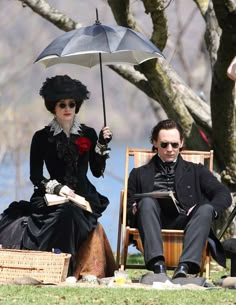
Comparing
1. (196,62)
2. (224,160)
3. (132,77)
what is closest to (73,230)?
(224,160)

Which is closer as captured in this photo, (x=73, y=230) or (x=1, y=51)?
(x=73, y=230)

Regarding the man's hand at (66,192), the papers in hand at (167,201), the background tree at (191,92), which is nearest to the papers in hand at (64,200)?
the man's hand at (66,192)

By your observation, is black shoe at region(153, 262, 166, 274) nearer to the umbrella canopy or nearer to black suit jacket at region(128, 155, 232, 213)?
black suit jacket at region(128, 155, 232, 213)

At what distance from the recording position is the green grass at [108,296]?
620cm

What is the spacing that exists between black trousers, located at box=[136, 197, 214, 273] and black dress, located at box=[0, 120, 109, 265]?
1.52ft

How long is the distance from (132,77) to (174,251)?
423cm

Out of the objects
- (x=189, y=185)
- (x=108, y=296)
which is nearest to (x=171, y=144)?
(x=189, y=185)

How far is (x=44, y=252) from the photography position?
7391mm

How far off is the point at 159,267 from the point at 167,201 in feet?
1.91

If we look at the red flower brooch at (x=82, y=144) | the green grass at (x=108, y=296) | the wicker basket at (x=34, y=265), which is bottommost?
the green grass at (x=108, y=296)

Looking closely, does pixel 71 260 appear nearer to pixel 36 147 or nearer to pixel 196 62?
pixel 36 147

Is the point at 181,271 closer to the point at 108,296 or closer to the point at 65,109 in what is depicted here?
the point at 108,296

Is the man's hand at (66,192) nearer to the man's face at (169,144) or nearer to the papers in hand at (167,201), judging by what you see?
the papers in hand at (167,201)

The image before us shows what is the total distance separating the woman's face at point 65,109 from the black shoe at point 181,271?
1450 mm
